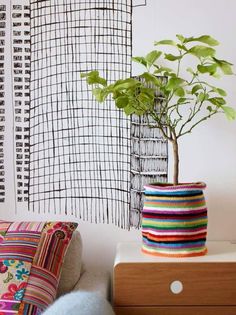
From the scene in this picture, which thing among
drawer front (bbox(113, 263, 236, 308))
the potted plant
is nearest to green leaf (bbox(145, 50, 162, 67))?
the potted plant

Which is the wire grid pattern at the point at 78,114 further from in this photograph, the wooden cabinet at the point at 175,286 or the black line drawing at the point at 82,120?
the wooden cabinet at the point at 175,286

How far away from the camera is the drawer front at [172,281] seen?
196 centimetres

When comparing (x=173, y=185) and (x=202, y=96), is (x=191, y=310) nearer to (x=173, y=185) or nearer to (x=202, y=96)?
(x=173, y=185)

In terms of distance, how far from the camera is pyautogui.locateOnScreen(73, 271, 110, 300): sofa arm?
77.9 inches

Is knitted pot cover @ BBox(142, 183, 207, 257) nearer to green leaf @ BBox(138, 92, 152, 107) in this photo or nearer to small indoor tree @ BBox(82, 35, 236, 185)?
small indoor tree @ BBox(82, 35, 236, 185)

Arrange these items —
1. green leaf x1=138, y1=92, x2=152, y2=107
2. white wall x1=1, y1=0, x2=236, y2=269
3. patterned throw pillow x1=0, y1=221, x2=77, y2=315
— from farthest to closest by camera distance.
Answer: white wall x1=1, y1=0, x2=236, y2=269
green leaf x1=138, y1=92, x2=152, y2=107
patterned throw pillow x1=0, y1=221, x2=77, y2=315

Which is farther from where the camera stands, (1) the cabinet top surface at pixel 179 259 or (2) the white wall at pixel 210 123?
(2) the white wall at pixel 210 123

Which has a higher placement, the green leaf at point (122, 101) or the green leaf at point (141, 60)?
the green leaf at point (141, 60)

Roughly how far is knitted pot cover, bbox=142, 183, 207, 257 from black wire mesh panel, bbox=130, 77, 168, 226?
32 centimetres

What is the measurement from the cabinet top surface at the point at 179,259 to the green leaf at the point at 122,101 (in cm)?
61

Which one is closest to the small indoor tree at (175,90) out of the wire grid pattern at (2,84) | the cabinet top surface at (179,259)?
the cabinet top surface at (179,259)

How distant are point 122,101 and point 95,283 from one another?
2.42 ft

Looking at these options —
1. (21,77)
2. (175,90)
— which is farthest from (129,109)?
(21,77)

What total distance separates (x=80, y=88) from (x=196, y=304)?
1.09 m
